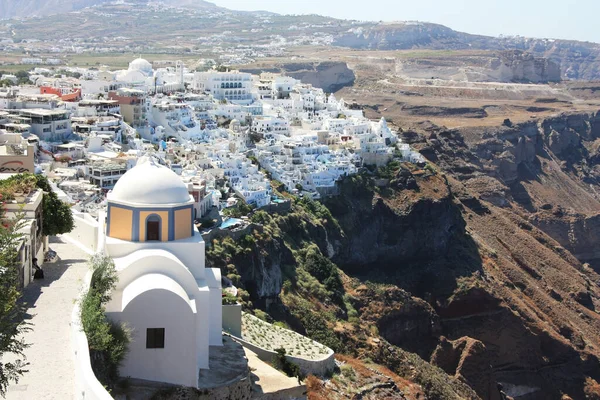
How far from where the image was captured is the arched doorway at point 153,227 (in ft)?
64.4

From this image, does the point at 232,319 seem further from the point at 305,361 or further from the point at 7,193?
the point at 7,193

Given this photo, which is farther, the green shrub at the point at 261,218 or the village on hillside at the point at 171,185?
the green shrub at the point at 261,218

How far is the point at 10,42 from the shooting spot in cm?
17712

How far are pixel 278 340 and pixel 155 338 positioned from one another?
39.2 ft

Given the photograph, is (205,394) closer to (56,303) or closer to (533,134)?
(56,303)

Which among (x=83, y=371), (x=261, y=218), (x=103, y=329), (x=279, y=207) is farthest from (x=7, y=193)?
(x=279, y=207)

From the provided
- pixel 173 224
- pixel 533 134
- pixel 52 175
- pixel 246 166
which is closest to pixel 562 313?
pixel 246 166

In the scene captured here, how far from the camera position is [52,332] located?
15477 millimetres

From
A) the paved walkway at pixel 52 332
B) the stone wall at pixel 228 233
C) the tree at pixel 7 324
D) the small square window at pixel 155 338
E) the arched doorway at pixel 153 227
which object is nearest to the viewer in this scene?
the tree at pixel 7 324

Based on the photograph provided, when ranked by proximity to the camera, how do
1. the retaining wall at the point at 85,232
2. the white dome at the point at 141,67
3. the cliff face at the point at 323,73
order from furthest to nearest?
1. the cliff face at the point at 323,73
2. the white dome at the point at 141,67
3. the retaining wall at the point at 85,232

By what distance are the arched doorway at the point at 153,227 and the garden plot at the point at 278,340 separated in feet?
25.7

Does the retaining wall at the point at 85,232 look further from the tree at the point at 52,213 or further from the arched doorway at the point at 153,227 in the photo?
the arched doorway at the point at 153,227

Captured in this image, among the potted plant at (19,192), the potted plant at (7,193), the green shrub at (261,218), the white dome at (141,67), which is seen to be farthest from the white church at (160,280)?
the white dome at (141,67)

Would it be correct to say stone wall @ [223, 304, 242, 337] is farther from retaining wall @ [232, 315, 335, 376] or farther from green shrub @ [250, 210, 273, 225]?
green shrub @ [250, 210, 273, 225]
